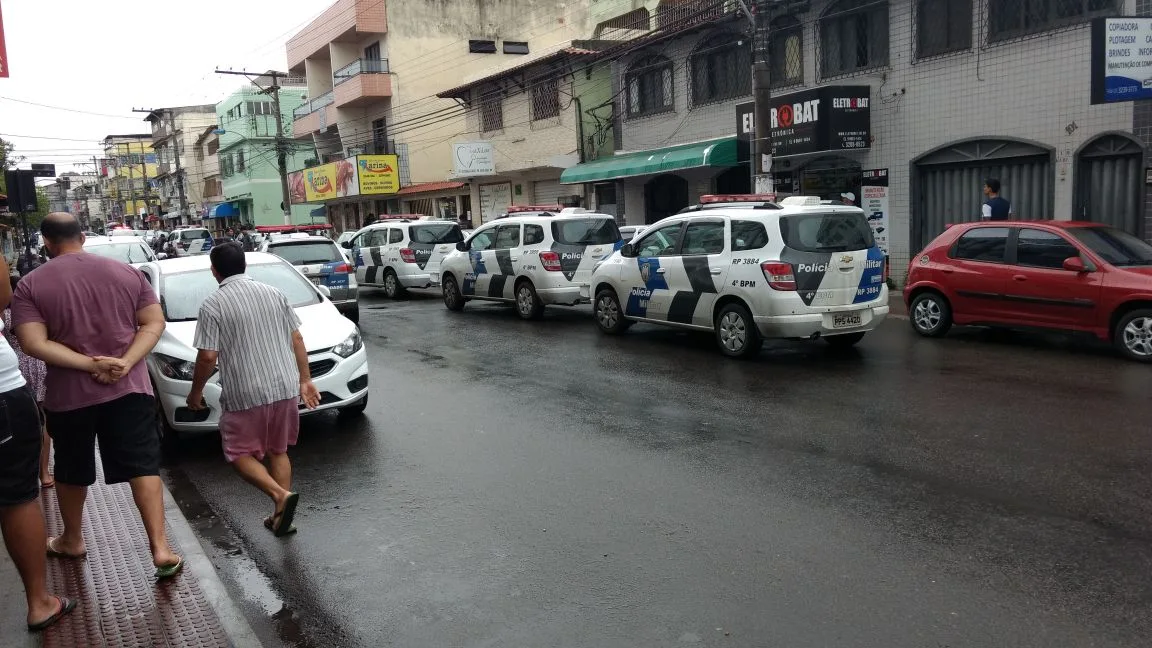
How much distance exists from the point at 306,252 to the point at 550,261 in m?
4.79

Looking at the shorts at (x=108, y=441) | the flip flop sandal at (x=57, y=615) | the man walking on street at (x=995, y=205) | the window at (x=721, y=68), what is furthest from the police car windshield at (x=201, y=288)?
the window at (x=721, y=68)

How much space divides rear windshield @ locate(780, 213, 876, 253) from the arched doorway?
42.4 ft

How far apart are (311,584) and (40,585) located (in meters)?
1.23

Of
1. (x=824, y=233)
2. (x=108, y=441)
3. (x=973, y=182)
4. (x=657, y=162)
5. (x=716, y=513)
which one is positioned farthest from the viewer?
(x=657, y=162)

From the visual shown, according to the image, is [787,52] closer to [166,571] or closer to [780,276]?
[780,276]

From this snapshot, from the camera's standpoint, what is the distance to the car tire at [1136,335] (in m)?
9.17

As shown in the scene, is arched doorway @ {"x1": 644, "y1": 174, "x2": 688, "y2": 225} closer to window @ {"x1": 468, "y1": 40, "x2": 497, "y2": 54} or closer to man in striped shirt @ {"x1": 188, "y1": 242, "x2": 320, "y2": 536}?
window @ {"x1": 468, "y1": 40, "x2": 497, "y2": 54}

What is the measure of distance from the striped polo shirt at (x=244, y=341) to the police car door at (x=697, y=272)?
6371 mm

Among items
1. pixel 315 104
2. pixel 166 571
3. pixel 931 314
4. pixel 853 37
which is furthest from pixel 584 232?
pixel 315 104

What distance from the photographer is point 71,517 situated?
477cm

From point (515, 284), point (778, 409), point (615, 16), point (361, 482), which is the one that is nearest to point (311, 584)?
point (361, 482)

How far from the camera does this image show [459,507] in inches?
A: 220

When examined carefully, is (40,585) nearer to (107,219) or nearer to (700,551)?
(700,551)

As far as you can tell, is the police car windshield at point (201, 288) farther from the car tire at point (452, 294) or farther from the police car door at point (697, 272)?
the car tire at point (452, 294)
